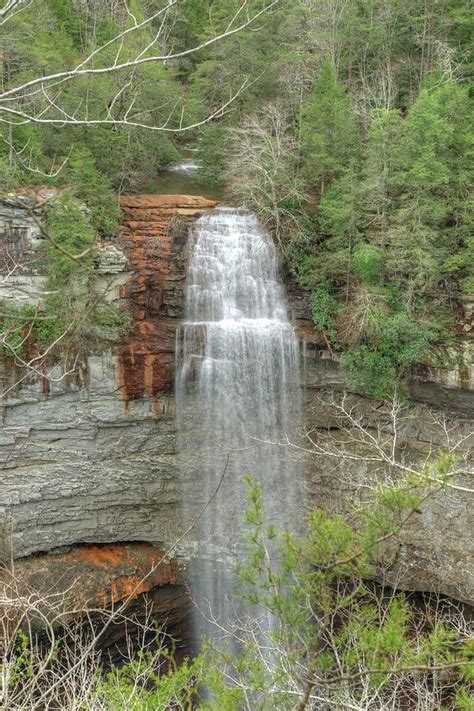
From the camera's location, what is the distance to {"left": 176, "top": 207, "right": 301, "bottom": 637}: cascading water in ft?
43.4

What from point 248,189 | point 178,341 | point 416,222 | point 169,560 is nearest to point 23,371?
point 178,341

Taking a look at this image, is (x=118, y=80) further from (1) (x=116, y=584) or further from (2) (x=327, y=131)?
(1) (x=116, y=584)

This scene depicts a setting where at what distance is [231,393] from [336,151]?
6.91 meters

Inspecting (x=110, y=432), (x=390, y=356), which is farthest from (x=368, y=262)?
(x=110, y=432)

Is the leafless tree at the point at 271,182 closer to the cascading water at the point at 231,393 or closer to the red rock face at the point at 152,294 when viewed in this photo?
the cascading water at the point at 231,393

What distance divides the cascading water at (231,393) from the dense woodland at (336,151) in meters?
1.07

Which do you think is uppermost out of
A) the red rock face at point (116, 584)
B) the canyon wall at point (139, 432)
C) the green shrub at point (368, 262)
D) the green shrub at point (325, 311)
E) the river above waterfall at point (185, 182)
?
the river above waterfall at point (185, 182)

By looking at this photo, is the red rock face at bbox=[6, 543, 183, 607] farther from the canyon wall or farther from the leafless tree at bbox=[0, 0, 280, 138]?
the leafless tree at bbox=[0, 0, 280, 138]

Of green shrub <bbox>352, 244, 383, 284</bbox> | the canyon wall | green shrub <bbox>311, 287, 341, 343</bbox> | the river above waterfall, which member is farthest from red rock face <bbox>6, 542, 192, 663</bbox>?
the river above waterfall

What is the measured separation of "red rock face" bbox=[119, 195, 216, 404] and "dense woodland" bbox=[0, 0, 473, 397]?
923mm

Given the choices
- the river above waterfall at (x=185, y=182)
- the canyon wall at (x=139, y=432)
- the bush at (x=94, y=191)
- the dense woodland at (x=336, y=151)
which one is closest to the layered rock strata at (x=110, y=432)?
the canyon wall at (x=139, y=432)

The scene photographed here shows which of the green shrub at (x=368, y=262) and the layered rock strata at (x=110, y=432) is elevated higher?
the green shrub at (x=368, y=262)

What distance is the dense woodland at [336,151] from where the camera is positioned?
12.4m

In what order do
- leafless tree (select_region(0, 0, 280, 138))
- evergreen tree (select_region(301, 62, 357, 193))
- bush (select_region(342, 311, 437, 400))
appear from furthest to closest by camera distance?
evergreen tree (select_region(301, 62, 357, 193)) < bush (select_region(342, 311, 437, 400)) < leafless tree (select_region(0, 0, 280, 138))
